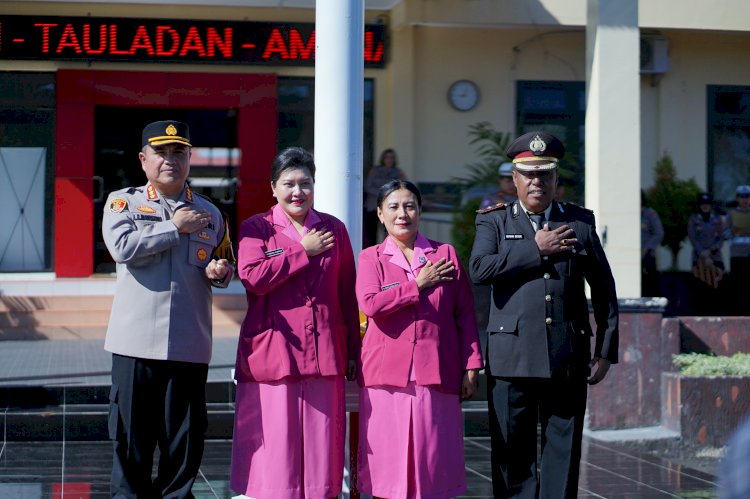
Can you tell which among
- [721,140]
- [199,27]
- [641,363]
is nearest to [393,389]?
[641,363]

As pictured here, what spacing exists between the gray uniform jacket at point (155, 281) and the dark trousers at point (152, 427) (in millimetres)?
88

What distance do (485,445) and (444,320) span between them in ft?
11.1

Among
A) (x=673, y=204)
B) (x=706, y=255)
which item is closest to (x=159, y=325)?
(x=706, y=255)

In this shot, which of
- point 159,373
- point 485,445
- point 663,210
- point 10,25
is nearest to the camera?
point 159,373

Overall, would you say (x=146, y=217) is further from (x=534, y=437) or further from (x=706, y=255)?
(x=706, y=255)

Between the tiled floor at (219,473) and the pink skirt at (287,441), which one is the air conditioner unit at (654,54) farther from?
the pink skirt at (287,441)

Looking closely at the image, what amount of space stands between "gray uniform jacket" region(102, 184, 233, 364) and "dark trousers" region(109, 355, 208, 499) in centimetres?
9

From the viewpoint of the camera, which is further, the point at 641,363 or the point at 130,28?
the point at 130,28

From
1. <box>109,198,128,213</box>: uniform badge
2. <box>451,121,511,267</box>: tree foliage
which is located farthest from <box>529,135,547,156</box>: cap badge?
<box>451,121,511,267</box>: tree foliage

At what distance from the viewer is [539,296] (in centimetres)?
496

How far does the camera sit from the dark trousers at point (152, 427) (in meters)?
4.84

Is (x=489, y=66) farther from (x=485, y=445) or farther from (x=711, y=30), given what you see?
(x=485, y=445)

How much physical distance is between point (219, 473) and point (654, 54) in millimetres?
8747

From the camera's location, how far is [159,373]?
4895mm
